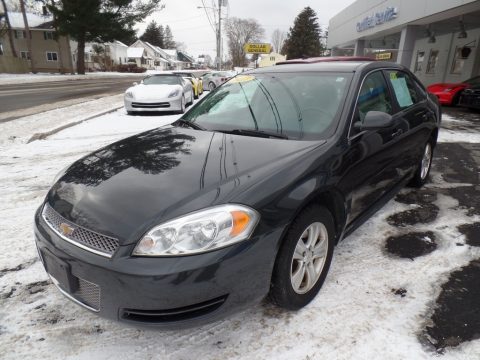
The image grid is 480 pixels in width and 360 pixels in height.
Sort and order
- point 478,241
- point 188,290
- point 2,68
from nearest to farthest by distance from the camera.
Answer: point 188,290
point 478,241
point 2,68

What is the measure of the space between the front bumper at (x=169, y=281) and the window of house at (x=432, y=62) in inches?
895

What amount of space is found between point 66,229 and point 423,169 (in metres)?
4.11

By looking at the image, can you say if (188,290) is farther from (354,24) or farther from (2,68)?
(2,68)

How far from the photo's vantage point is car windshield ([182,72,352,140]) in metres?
2.66

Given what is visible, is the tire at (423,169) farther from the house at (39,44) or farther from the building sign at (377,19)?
the house at (39,44)

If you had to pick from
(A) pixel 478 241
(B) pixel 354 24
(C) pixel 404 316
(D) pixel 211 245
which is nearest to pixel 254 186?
(D) pixel 211 245

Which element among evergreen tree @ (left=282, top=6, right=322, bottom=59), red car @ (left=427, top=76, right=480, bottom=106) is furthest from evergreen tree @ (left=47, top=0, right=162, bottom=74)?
red car @ (left=427, top=76, right=480, bottom=106)

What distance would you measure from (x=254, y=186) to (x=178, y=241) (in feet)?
1.64

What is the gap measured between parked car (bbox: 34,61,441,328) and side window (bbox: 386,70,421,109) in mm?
241

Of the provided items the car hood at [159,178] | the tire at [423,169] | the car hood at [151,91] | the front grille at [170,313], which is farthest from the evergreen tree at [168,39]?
the front grille at [170,313]

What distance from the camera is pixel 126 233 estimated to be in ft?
5.84

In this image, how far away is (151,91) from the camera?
10547mm

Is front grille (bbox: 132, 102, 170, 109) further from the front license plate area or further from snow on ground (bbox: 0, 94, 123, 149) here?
the front license plate area

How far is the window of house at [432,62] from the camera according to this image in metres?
20.5
